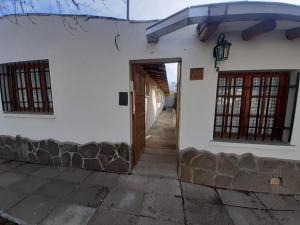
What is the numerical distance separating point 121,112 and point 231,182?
2383 millimetres

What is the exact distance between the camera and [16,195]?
2412 millimetres

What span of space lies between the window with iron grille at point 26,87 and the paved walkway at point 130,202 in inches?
60.7

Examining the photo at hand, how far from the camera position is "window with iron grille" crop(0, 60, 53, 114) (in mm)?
3369

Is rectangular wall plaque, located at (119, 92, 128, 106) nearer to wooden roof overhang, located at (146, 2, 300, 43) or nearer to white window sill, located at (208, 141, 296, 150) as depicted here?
wooden roof overhang, located at (146, 2, 300, 43)

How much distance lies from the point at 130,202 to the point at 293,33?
3.43 m

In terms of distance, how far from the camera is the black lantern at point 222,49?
2252 mm

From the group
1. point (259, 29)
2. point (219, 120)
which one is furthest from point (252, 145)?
point (259, 29)

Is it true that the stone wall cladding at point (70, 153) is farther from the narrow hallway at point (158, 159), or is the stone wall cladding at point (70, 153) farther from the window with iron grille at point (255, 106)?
the window with iron grille at point (255, 106)

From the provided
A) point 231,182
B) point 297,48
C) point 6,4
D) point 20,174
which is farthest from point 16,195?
point 297,48

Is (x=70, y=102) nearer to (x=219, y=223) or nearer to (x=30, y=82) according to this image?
(x=30, y=82)

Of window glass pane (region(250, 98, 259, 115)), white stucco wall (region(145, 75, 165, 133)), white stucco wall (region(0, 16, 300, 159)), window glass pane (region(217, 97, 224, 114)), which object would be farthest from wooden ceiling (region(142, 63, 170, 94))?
window glass pane (region(250, 98, 259, 115))

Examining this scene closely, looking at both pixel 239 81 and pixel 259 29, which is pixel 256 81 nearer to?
pixel 239 81

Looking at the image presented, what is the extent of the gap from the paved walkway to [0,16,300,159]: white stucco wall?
30.0 inches

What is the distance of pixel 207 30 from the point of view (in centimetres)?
210
